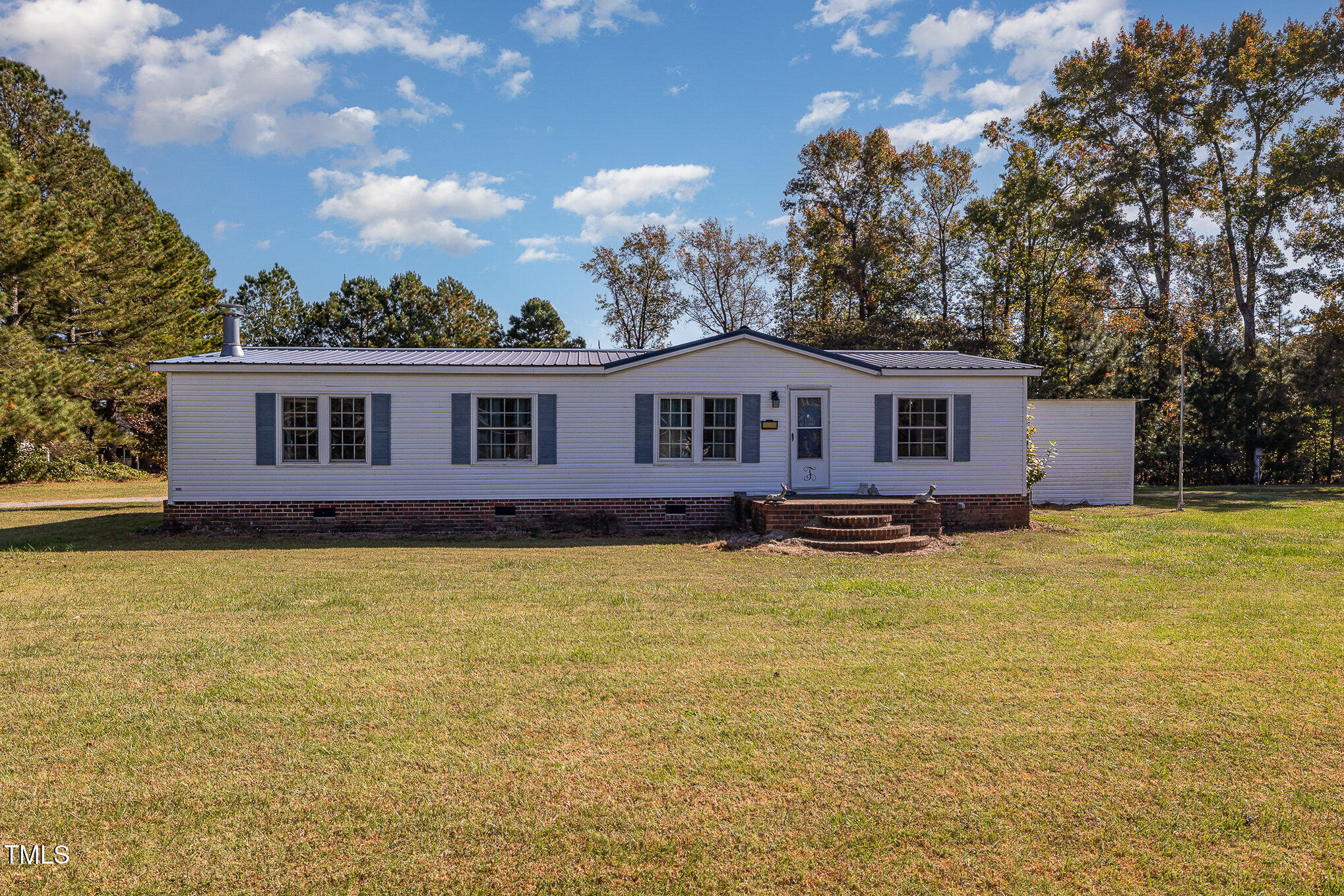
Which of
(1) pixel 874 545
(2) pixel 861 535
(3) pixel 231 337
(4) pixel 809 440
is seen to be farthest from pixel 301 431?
(1) pixel 874 545

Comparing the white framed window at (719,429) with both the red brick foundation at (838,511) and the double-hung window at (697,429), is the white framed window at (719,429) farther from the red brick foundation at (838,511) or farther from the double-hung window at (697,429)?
the red brick foundation at (838,511)

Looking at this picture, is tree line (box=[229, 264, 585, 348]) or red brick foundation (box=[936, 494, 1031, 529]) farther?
tree line (box=[229, 264, 585, 348])

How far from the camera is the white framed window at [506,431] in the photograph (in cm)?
1361

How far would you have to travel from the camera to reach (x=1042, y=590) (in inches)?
320

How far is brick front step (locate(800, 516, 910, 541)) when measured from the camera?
11.5m

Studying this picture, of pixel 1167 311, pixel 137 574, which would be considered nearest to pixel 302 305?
pixel 137 574

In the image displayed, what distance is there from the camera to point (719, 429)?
13898mm

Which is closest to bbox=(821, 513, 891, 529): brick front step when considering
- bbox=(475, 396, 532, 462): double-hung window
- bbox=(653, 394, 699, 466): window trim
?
bbox=(653, 394, 699, 466): window trim

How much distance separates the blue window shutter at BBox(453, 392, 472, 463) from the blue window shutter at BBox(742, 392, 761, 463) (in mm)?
5059

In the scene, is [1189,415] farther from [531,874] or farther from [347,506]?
[531,874]

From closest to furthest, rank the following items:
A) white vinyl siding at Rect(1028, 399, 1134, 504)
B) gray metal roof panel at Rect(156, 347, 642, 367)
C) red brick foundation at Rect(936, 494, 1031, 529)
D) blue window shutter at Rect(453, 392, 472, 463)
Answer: gray metal roof panel at Rect(156, 347, 642, 367), blue window shutter at Rect(453, 392, 472, 463), red brick foundation at Rect(936, 494, 1031, 529), white vinyl siding at Rect(1028, 399, 1134, 504)

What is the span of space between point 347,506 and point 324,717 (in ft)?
31.9

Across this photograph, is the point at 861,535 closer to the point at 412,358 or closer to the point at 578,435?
the point at 578,435

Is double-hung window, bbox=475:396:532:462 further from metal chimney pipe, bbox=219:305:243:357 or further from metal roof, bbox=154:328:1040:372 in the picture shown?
metal chimney pipe, bbox=219:305:243:357
